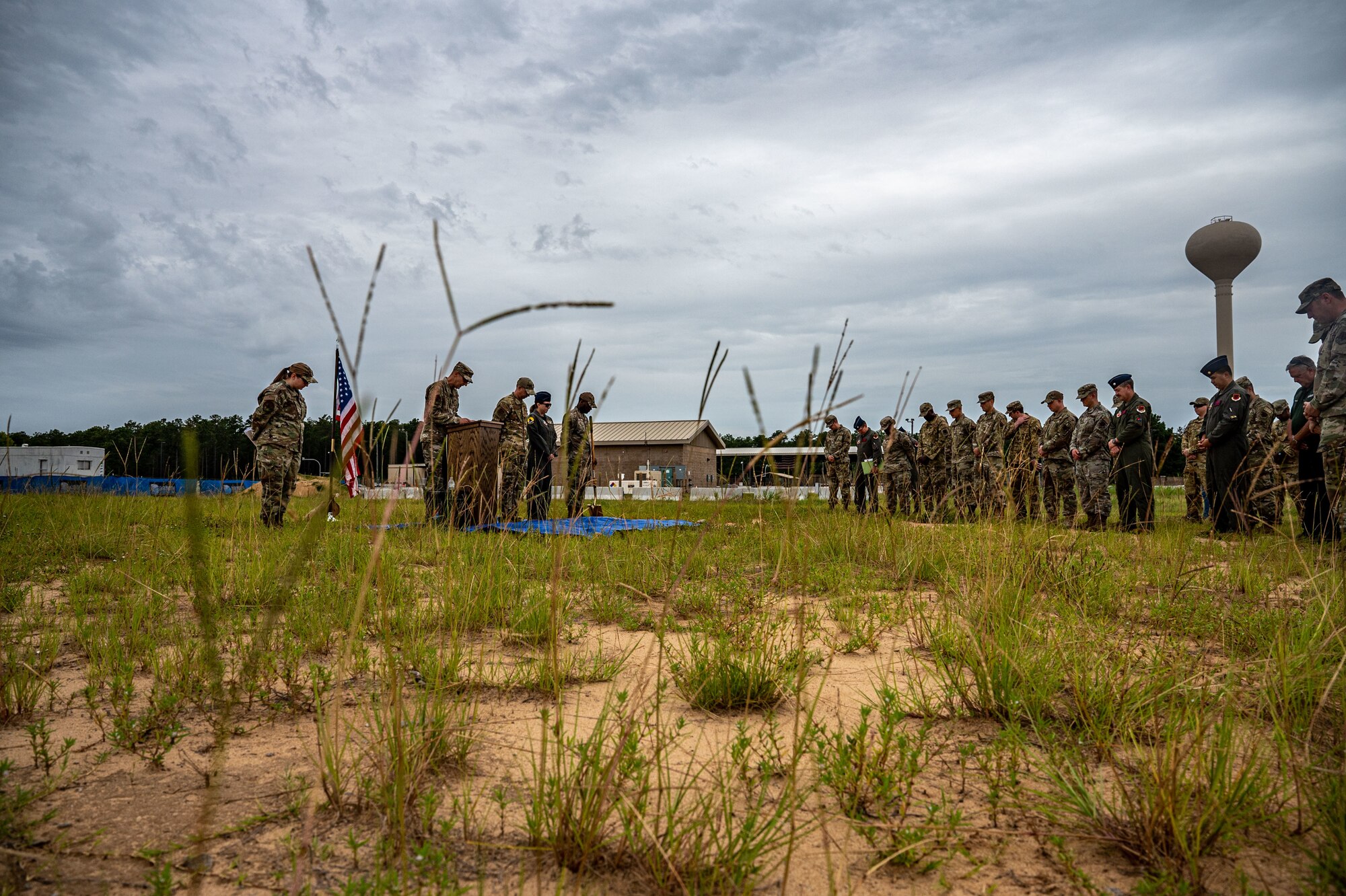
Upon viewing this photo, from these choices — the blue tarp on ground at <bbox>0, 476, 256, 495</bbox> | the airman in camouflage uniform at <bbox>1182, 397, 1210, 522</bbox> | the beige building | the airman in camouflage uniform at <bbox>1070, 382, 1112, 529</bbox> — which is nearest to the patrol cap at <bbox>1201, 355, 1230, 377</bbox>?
the airman in camouflage uniform at <bbox>1070, 382, 1112, 529</bbox>

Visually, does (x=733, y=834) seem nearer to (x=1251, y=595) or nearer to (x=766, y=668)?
(x=766, y=668)

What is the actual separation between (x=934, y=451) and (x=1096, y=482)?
11.9 feet

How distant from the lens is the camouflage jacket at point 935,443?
12.6 m

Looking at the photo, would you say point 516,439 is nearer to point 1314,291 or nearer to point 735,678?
point 735,678

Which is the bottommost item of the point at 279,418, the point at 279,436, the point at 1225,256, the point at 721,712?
A: the point at 721,712

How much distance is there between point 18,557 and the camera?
416cm

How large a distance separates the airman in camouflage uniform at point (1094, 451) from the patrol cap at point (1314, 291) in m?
4.04

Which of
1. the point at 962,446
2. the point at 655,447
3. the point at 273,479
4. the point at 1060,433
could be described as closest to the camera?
the point at 273,479

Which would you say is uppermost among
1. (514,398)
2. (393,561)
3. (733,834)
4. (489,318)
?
(514,398)

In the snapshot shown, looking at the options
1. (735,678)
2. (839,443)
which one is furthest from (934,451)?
(735,678)

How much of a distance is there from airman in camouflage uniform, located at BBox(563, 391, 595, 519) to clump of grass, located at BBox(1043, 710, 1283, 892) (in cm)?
127

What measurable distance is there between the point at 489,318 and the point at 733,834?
1.18 metres

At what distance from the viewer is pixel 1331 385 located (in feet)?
15.0

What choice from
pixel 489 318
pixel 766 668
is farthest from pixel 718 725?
pixel 489 318
